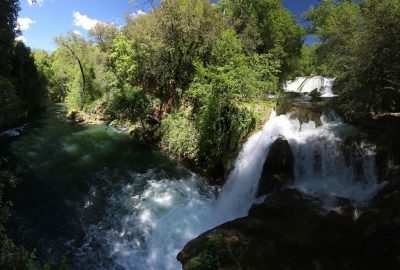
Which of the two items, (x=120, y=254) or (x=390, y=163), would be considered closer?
(x=120, y=254)

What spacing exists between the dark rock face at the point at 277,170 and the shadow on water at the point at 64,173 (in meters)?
5.43

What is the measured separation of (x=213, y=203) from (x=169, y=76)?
42.9 ft

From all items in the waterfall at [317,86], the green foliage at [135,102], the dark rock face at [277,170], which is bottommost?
the dark rock face at [277,170]

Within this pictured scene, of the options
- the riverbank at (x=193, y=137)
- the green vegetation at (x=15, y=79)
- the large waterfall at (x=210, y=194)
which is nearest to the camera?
the large waterfall at (x=210, y=194)

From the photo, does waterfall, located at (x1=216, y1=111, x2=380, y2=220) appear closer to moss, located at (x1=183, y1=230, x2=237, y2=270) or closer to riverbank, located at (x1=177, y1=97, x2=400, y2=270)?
riverbank, located at (x1=177, y1=97, x2=400, y2=270)

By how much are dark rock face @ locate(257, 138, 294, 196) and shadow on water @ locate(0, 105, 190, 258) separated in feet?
17.8

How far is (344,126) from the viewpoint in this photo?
1464 cm

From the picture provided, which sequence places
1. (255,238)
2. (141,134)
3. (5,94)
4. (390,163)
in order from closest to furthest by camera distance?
1. (255,238)
2. (390,163)
3. (5,94)
4. (141,134)

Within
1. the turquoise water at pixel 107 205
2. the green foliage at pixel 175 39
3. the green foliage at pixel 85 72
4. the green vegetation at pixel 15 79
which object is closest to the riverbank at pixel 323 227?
the turquoise water at pixel 107 205

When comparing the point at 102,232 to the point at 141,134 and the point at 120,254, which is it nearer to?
the point at 120,254

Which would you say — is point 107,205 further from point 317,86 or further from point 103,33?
point 103,33

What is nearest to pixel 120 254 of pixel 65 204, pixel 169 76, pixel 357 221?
pixel 65 204

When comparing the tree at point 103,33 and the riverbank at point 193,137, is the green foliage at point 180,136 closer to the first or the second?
the riverbank at point 193,137

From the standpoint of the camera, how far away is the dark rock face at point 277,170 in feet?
43.2
